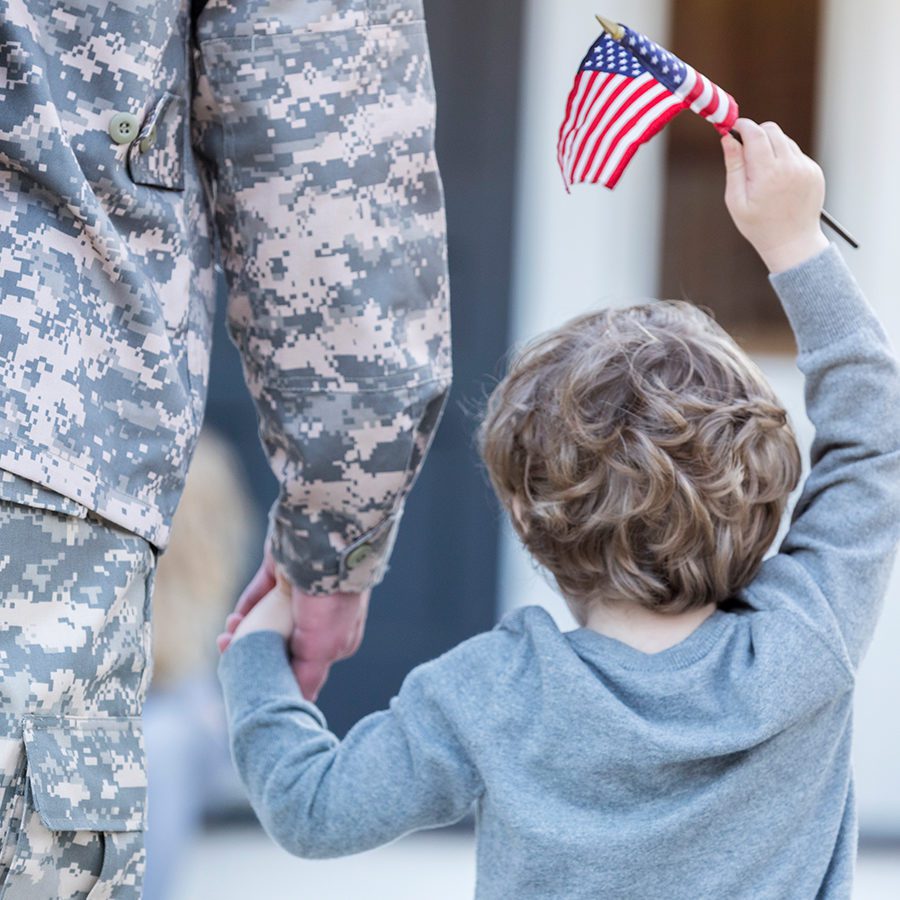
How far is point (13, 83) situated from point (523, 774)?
0.78 metres

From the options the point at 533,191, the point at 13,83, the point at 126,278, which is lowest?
the point at 533,191

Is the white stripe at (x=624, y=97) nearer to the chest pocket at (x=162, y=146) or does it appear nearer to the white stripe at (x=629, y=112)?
the white stripe at (x=629, y=112)

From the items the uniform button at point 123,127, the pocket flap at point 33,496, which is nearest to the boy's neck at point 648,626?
the pocket flap at point 33,496

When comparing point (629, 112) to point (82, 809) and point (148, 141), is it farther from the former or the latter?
point (82, 809)

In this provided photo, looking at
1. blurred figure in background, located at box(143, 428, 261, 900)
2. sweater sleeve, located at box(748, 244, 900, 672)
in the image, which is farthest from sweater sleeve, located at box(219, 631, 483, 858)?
blurred figure in background, located at box(143, 428, 261, 900)

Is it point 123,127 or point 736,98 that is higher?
point 123,127

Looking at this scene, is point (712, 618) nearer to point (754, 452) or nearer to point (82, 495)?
point (754, 452)

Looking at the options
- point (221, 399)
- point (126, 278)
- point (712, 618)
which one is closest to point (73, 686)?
point (126, 278)

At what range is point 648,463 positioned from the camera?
1484 mm

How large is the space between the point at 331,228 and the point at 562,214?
259cm

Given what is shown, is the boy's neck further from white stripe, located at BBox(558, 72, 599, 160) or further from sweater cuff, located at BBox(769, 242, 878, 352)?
white stripe, located at BBox(558, 72, 599, 160)

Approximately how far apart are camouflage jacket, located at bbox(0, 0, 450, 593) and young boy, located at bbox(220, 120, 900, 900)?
0.53ft

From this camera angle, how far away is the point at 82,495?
4.30ft

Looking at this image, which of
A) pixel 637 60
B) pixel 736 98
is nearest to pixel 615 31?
pixel 637 60
